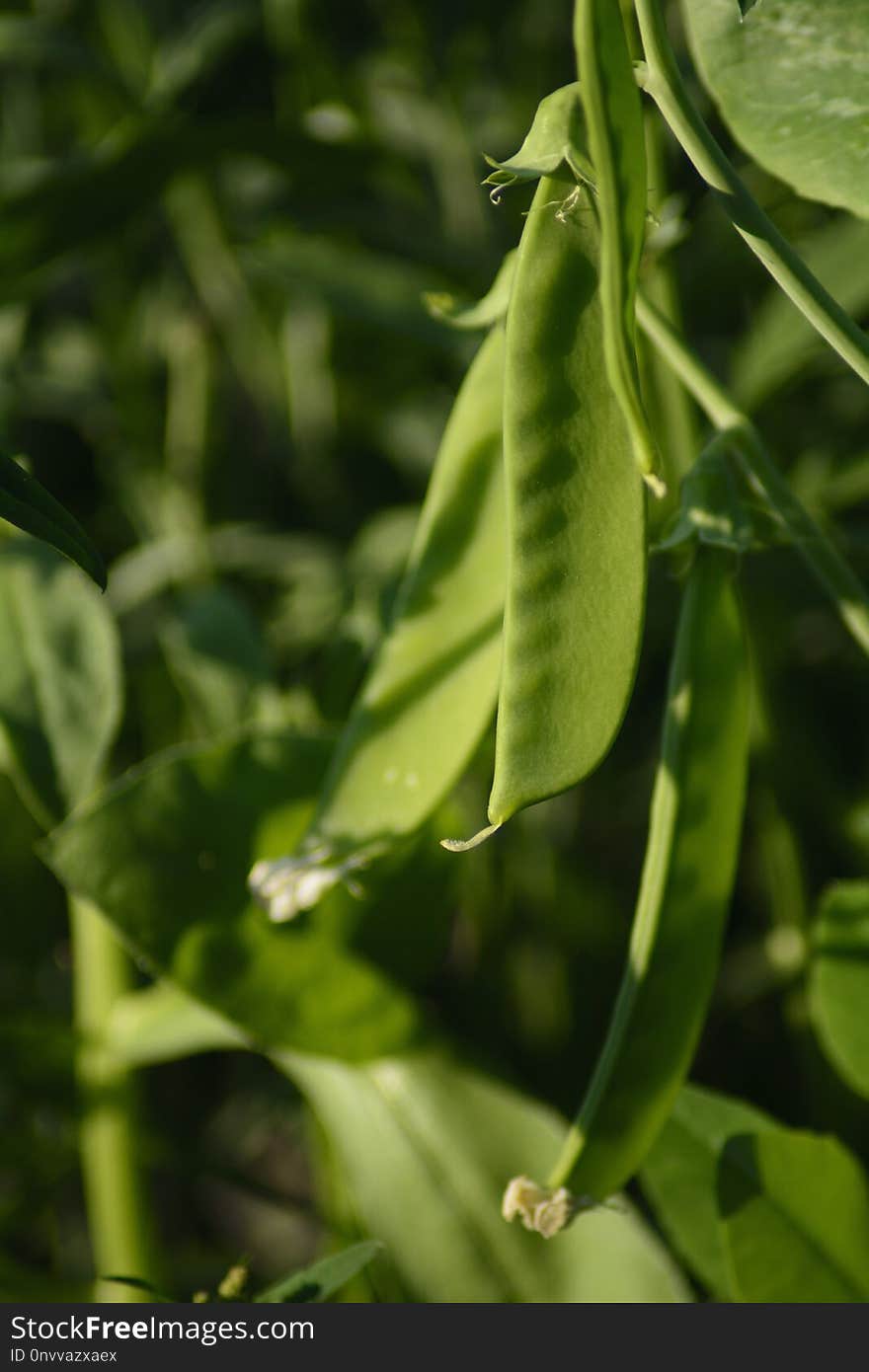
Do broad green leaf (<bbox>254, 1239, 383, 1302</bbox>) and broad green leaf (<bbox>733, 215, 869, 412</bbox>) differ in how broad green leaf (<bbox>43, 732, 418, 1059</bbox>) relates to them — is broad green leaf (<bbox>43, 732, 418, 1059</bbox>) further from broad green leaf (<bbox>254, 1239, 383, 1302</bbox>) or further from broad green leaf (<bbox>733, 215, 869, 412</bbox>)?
broad green leaf (<bbox>733, 215, 869, 412</bbox>)

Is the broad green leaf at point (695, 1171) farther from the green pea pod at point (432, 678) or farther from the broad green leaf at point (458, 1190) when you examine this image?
the green pea pod at point (432, 678)

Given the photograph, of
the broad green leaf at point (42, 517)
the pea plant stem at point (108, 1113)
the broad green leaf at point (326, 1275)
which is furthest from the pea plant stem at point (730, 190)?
the pea plant stem at point (108, 1113)

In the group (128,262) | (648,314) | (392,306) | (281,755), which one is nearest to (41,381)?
(128,262)

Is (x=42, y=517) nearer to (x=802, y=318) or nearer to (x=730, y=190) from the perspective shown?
(x=730, y=190)

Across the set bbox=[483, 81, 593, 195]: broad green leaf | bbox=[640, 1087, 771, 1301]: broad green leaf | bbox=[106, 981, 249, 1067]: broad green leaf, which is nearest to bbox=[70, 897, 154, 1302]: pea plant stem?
bbox=[106, 981, 249, 1067]: broad green leaf

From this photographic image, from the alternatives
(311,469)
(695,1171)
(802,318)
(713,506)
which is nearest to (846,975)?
(695,1171)
